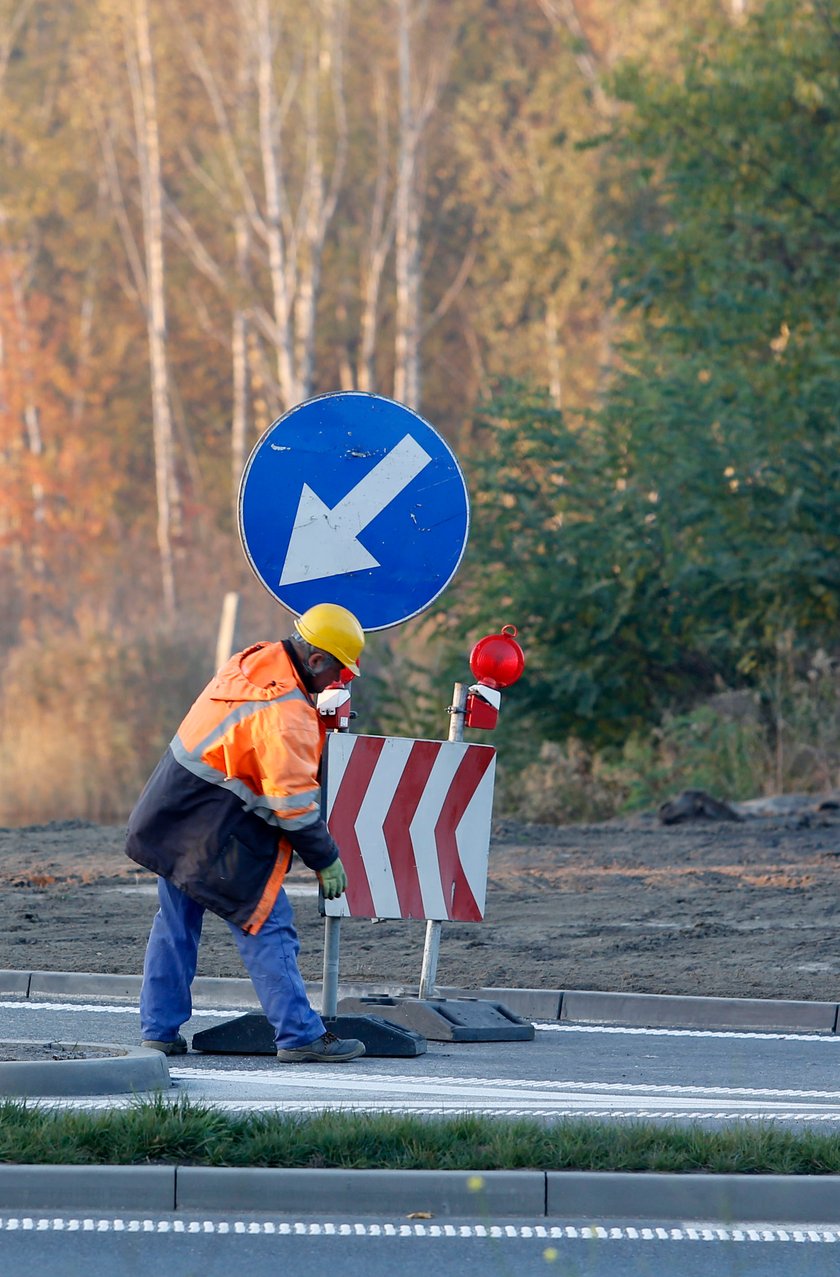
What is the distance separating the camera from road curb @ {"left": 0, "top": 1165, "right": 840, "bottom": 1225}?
5031 millimetres

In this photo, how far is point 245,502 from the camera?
7285 mm

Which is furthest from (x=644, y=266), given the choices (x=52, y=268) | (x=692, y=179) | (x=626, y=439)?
(x=52, y=268)

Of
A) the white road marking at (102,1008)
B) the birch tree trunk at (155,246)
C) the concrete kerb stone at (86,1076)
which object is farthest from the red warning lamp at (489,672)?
the birch tree trunk at (155,246)

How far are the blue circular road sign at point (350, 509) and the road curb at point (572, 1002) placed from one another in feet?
7.01

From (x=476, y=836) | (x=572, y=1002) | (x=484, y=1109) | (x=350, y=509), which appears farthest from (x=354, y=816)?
(x=484, y=1109)

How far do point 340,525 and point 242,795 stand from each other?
110 cm

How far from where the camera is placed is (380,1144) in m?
5.33

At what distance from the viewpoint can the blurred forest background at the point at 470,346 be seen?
20.8m

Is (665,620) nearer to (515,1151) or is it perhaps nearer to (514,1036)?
(514,1036)

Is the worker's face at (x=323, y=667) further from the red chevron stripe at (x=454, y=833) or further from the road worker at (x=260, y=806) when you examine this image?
the red chevron stripe at (x=454, y=833)

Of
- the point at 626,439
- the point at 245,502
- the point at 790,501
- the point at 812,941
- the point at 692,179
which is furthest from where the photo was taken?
the point at 692,179

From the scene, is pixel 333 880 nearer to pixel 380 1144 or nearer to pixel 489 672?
pixel 489 672

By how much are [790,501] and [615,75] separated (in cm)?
984

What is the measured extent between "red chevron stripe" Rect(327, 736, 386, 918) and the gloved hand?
735mm
